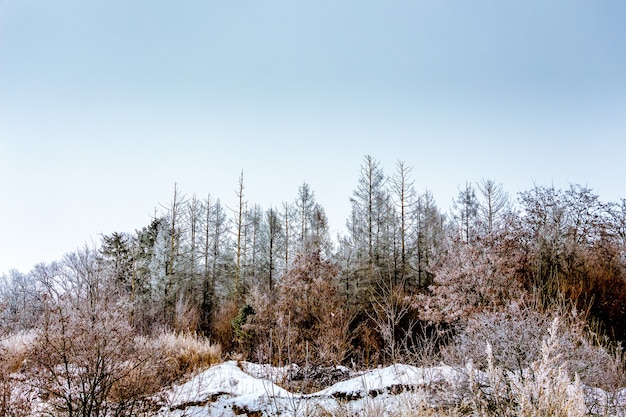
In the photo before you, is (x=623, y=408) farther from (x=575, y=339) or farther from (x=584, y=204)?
(x=584, y=204)

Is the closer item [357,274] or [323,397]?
[323,397]

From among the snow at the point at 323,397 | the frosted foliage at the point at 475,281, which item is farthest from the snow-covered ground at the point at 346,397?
the frosted foliage at the point at 475,281

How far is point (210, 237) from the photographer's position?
3164 cm

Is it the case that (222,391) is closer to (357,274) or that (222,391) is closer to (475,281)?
(475,281)

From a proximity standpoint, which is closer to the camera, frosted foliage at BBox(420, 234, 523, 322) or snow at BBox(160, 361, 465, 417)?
snow at BBox(160, 361, 465, 417)

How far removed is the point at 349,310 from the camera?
16.2 m

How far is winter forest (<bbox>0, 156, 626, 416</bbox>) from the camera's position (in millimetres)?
5578

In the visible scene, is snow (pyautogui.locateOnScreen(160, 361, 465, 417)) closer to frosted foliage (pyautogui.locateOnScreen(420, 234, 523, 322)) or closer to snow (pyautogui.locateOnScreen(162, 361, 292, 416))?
snow (pyautogui.locateOnScreen(162, 361, 292, 416))

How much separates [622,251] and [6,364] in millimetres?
20213

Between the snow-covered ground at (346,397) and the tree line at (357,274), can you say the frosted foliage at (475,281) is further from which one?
the snow-covered ground at (346,397)

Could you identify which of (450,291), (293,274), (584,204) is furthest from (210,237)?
(584,204)

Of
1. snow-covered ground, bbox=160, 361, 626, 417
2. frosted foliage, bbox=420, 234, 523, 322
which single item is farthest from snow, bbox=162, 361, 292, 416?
frosted foliage, bbox=420, 234, 523, 322

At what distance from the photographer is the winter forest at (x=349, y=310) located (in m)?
5.58

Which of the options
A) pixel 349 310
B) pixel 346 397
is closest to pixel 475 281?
pixel 349 310
